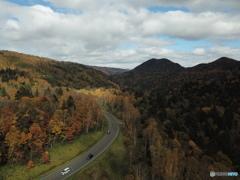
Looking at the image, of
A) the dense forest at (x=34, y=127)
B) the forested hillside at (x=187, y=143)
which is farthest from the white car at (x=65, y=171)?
the forested hillside at (x=187, y=143)

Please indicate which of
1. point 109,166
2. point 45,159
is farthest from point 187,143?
point 45,159

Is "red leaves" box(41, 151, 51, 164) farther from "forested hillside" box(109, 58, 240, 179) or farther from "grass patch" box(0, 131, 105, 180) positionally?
"forested hillside" box(109, 58, 240, 179)

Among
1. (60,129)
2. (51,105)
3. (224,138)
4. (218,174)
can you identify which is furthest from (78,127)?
(224,138)

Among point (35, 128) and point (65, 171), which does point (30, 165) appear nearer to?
point (65, 171)

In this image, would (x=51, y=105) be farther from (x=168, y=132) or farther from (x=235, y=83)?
(x=235, y=83)

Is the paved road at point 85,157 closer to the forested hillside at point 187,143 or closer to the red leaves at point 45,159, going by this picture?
the red leaves at point 45,159
